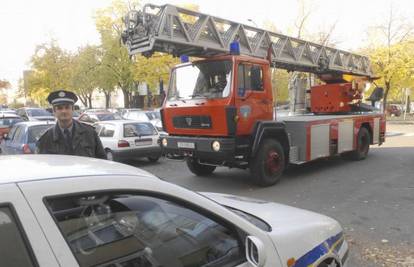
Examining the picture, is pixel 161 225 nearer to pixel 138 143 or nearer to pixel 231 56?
pixel 231 56

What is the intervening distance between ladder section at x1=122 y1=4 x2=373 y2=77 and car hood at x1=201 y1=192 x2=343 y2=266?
5089mm

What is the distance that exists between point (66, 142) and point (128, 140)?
297 inches

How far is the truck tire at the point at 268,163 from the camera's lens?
7887mm

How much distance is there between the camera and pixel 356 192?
743 cm

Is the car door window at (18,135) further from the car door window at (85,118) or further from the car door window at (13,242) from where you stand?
the car door window at (85,118)

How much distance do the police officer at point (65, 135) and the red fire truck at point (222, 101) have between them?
12.3ft

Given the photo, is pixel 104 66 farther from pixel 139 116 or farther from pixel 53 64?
pixel 139 116

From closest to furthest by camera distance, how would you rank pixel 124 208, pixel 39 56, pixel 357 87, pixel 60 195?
pixel 60 195
pixel 124 208
pixel 357 87
pixel 39 56

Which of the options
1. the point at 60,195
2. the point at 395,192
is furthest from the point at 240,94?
the point at 60,195

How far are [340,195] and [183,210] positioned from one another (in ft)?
19.1

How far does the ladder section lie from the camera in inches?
292

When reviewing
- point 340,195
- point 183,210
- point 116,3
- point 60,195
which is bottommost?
point 340,195

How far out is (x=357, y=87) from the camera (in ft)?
42.4

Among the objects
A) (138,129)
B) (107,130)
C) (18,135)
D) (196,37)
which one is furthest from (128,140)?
(196,37)
